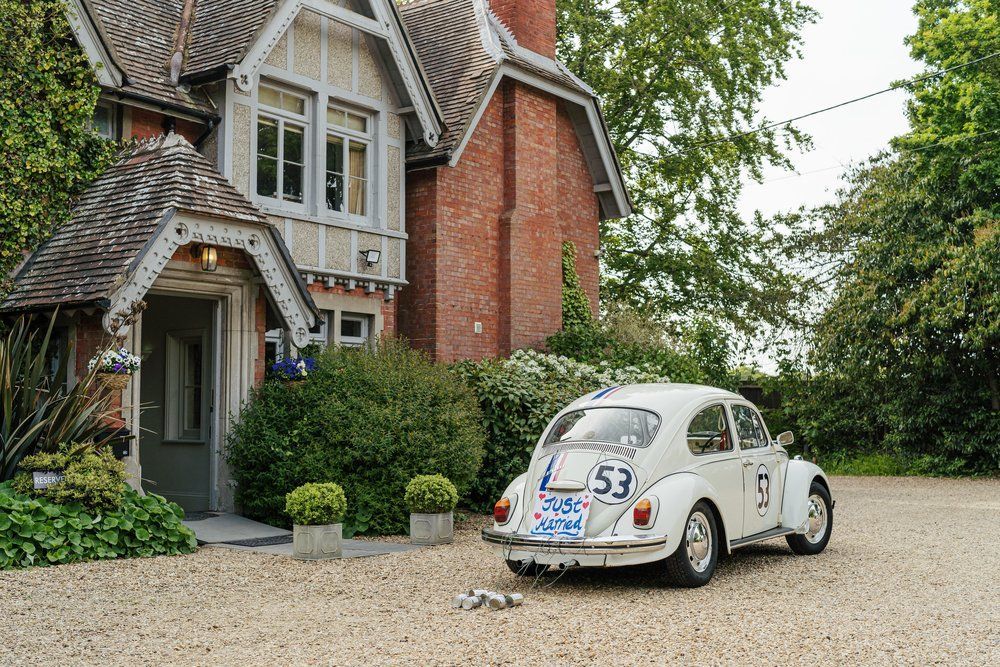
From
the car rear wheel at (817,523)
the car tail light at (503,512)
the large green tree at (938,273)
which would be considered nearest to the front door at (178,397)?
the car tail light at (503,512)

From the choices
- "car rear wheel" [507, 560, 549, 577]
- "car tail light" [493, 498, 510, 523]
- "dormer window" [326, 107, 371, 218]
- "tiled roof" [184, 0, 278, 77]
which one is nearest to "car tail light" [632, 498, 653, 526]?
"car rear wheel" [507, 560, 549, 577]

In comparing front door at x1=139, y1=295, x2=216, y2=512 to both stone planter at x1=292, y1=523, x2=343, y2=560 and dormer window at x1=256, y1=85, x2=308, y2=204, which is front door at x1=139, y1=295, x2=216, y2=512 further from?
stone planter at x1=292, y1=523, x2=343, y2=560

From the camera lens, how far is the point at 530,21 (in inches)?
768

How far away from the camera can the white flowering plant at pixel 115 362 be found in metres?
10.4

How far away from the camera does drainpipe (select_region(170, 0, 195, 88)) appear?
13.9 meters

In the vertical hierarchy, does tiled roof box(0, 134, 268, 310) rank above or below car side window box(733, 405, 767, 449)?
above

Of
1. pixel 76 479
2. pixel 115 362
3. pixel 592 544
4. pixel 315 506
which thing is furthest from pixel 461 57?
pixel 592 544

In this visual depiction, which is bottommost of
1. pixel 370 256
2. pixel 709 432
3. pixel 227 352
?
pixel 709 432

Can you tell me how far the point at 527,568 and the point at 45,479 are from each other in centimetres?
474

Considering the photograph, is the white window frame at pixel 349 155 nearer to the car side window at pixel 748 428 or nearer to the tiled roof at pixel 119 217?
the tiled roof at pixel 119 217

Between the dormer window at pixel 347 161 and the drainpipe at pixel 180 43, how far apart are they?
238 centimetres

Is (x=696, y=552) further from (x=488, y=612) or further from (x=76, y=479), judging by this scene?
(x=76, y=479)

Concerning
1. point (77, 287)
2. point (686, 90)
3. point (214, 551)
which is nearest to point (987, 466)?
point (686, 90)

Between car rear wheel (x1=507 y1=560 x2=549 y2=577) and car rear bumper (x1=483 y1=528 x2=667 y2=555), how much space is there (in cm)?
27
